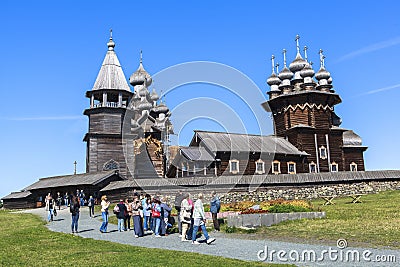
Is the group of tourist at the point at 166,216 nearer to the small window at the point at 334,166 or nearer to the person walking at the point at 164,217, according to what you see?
the person walking at the point at 164,217

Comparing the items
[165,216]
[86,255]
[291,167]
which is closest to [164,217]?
[165,216]

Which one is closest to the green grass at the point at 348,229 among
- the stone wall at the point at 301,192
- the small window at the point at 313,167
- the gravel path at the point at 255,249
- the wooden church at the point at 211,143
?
the gravel path at the point at 255,249

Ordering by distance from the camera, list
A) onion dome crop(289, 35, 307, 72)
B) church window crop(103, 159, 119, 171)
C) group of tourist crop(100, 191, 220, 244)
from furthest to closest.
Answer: onion dome crop(289, 35, 307, 72), church window crop(103, 159, 119, 171), group of tourist crop(100, 191, 220, 244)

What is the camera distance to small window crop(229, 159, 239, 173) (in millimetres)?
39906

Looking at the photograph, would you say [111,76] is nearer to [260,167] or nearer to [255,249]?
[260,167]

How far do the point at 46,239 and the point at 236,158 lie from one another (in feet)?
87.9

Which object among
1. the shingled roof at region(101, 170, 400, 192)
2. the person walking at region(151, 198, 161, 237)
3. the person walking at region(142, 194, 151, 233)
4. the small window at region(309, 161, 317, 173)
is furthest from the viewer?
the small window at region(309, 161, 317, 173)

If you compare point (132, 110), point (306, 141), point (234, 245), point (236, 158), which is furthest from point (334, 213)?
point (132, 110)

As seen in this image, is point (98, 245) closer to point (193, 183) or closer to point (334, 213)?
point (334, 213)

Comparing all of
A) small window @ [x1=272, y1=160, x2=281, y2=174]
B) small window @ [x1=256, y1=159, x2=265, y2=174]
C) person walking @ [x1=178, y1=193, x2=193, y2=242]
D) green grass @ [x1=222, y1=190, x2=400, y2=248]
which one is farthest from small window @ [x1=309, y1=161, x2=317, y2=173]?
person walking @ [x1=178, y1=193, x2=193, y2=242]

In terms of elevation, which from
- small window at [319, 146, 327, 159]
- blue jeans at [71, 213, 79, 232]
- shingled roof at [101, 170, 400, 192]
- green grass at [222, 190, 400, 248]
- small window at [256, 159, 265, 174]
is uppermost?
small window at [319, 146, 327, 159]

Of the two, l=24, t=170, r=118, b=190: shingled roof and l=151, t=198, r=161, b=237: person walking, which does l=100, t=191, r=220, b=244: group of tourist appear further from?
l=24, t=170, r=118, b=190: shingled roof

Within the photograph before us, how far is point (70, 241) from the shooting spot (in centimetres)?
1448

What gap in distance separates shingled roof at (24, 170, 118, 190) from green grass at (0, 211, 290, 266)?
21.5 meters
